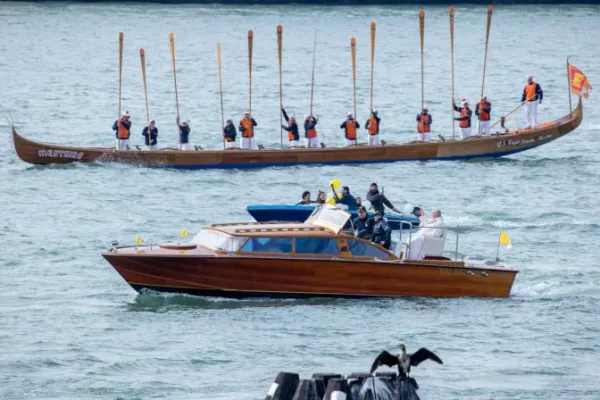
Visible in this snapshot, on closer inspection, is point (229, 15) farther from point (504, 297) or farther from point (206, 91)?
point (504, 297)

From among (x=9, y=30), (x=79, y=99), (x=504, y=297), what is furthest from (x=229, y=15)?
(x=504, y=297)

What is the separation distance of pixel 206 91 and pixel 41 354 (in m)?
54.0

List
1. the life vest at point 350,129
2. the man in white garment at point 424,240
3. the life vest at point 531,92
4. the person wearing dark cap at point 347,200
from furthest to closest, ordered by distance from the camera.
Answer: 1. the life vest at point 531,92
2. the life vest at point 350,129
3. the person wearing dark cap at point 347,200
4. the man in white garment at point 424,240

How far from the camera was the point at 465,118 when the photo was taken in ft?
185

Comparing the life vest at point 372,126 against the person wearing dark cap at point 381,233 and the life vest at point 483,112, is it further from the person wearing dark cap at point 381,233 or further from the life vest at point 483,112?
the person wearing dark cap at point 381,233

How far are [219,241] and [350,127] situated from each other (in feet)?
69.3

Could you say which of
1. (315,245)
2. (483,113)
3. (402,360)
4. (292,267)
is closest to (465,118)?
(483,113)

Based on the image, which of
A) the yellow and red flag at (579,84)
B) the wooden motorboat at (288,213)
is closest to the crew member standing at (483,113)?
the yellow and red flag at (579,84)

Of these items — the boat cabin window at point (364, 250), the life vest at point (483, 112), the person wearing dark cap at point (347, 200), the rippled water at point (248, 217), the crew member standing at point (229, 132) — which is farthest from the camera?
the life vest at point (483, 112)

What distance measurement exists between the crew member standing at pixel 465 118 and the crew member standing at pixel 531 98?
6.40 feet

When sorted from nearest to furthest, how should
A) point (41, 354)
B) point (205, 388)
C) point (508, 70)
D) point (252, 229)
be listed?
point (205, 388) → point (41, 354) → point (252, 229) → point (508, 70)

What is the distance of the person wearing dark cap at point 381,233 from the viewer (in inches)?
1391

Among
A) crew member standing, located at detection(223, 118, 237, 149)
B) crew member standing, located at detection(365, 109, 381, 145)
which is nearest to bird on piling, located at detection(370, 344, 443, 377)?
crew member standing, located at detection(223, 118, 237, 149)

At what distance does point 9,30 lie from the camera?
11606cm
